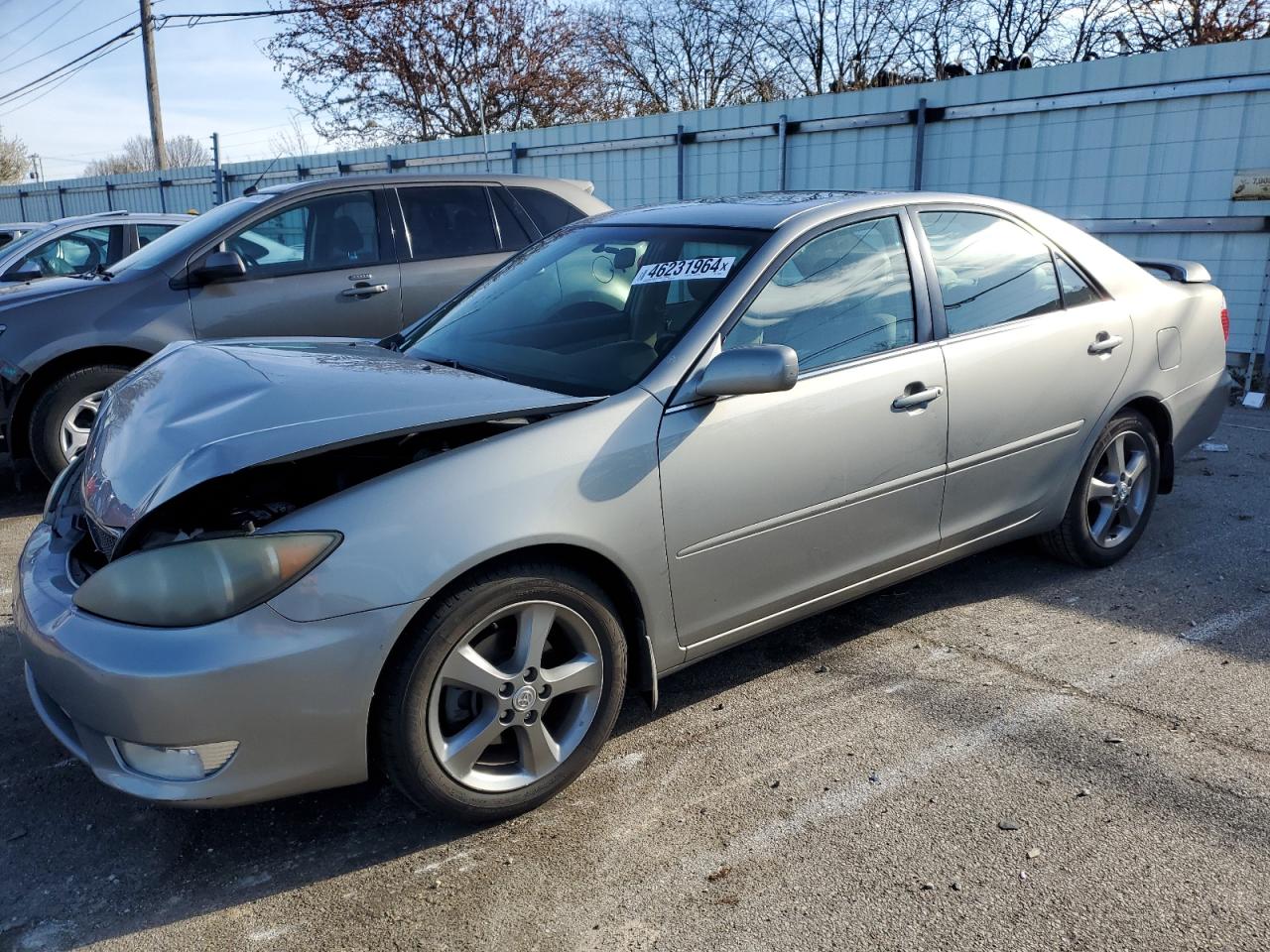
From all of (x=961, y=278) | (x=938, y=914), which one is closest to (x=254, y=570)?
(x=938, y=914)

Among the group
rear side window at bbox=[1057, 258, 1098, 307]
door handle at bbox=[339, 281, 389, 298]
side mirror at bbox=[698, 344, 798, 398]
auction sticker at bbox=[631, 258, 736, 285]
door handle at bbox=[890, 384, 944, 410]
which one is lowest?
door handle at bbox=[890, 384, 944, 410]

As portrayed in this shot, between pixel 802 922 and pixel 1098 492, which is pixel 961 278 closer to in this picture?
pixel 1098 492

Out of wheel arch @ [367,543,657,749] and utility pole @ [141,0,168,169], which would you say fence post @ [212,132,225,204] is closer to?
utility pole @ [141,0,168,169]

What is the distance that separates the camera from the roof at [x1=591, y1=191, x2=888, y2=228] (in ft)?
11.3

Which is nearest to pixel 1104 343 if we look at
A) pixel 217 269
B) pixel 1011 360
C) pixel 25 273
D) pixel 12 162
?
pixel 1011 360

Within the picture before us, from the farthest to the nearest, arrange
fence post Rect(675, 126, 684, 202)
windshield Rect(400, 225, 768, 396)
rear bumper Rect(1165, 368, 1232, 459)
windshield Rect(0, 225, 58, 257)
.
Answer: fence post Rect(675, 126, 684, 202)
windshield Rect(0, 225, 58, 257)
rear bumper Rect(1165, 368, 1232, 459)
windshield Rect(400, 225, 768, 396)

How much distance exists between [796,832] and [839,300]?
171 cm

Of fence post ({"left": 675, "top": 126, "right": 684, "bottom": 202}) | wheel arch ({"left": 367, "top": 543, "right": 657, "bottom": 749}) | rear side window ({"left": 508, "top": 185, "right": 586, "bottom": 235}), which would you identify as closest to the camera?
wheel arch ({"left": 367, "top": 543, "right": 657, "bottom": 749})

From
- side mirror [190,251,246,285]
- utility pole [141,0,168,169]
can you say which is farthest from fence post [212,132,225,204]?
side mirror [190,251,246,285]

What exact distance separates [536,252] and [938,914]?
9.07 ft

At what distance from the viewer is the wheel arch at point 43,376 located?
18.2ft

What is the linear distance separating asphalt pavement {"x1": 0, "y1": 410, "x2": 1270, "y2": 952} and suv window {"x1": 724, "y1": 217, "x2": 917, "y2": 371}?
1.14m

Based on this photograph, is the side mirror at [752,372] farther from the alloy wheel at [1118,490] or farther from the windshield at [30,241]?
the windshield at [30,241]

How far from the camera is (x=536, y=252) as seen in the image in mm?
4031
